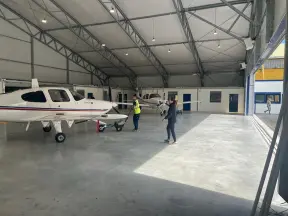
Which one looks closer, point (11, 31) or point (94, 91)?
point (11, 31)

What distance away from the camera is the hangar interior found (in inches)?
129

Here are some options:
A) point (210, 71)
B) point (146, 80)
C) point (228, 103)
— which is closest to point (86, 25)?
point (146, 80)

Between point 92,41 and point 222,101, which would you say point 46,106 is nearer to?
point 92,41

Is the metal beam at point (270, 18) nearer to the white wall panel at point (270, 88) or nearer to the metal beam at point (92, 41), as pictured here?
the metal beam at point (92, 41)

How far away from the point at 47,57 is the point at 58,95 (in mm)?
13092

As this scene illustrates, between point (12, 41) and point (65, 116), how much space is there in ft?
40.2

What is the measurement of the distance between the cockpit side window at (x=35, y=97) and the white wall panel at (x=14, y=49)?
427 inches

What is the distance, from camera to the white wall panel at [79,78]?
21516 millimetres

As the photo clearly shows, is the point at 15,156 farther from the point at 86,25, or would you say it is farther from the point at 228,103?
the point at 228,103

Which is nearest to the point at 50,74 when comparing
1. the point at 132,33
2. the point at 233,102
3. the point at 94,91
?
the point at 94,91

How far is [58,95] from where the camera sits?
7602 millimetres

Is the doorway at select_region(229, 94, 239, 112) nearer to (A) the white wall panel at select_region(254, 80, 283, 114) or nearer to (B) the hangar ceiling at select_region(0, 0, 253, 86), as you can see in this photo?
(A) the white wall panel at select_region(254, 80, 283, 114)

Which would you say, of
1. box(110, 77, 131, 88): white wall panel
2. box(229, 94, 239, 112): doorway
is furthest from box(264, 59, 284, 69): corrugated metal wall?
box(110, 77, 131, 88): white wall panel

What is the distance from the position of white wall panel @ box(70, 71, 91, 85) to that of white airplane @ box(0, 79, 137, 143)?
1449 centimetres
